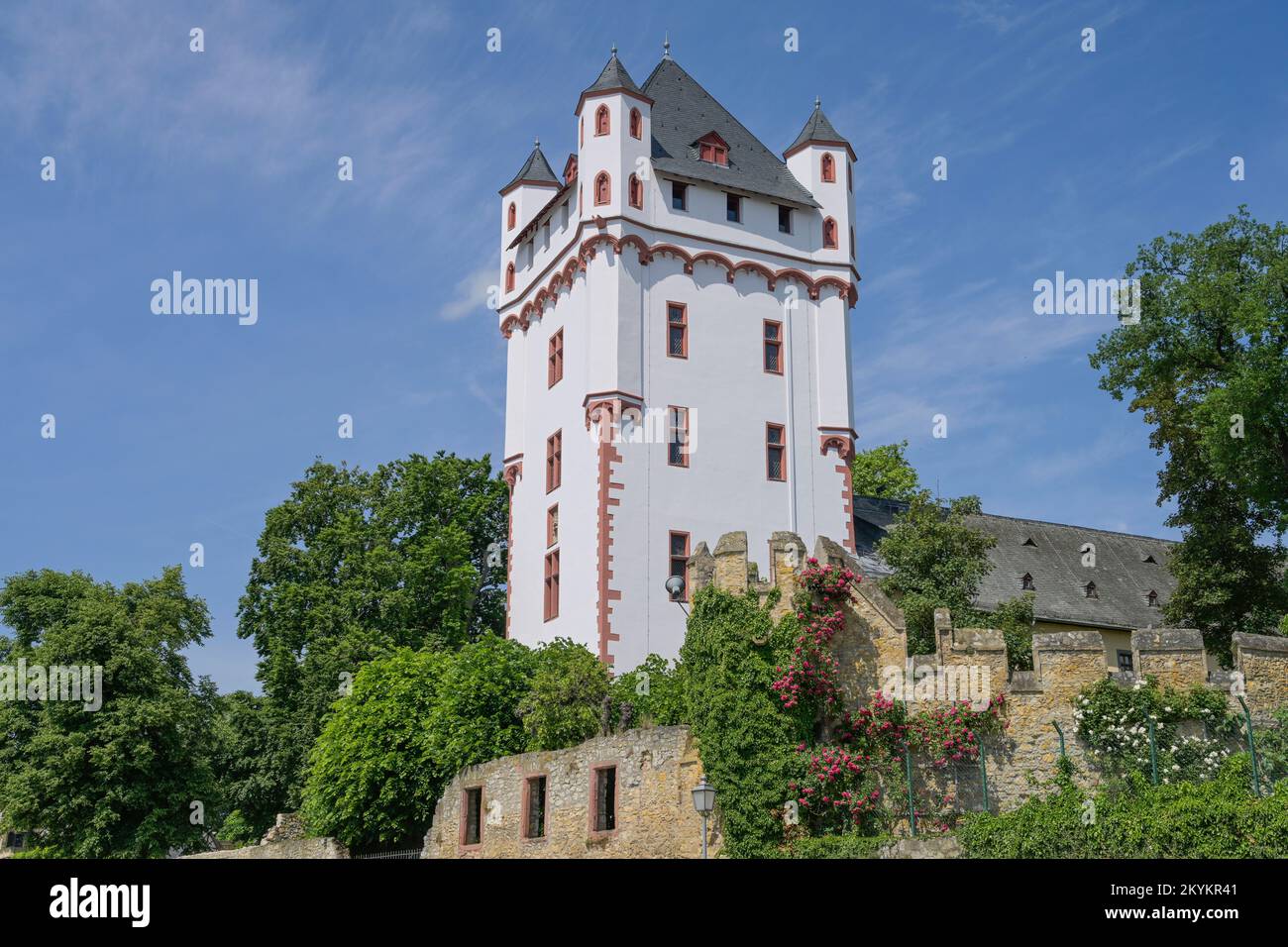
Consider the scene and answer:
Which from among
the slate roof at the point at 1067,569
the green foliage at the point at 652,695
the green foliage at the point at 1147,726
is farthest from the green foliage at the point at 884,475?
the green foliage at the point at 1147,726

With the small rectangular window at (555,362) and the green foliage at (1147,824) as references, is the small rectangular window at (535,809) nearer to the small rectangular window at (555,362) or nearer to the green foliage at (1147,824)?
the green foliage at (1147,824)

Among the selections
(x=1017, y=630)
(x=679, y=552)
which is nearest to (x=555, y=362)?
(x=679, y=552)

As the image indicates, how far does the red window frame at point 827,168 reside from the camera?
45.4 m

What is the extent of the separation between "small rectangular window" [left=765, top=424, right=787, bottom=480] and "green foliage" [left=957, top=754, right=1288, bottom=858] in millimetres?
19388

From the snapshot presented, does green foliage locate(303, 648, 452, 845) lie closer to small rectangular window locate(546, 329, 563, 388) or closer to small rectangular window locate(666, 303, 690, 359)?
small rectangular window locate(546, 329, 563, 388)

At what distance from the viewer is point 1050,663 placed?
2423 centimetres

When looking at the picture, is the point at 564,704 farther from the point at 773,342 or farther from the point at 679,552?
the point at 773,342

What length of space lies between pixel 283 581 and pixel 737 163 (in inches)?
733

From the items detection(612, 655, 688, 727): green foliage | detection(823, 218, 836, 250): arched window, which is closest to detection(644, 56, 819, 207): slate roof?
detection(823, 218, 836, 250): arched window

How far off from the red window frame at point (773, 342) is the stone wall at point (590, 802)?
17.2 meters

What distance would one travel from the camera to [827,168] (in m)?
45.6
